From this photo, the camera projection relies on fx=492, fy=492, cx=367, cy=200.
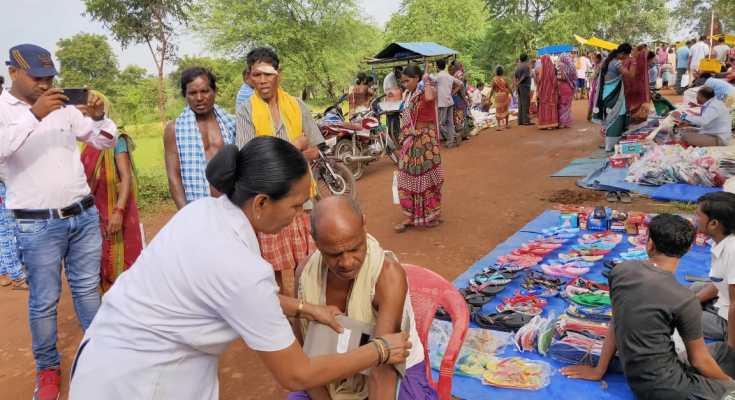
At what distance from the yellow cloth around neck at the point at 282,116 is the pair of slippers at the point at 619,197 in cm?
434

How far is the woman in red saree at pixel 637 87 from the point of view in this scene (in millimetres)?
7637

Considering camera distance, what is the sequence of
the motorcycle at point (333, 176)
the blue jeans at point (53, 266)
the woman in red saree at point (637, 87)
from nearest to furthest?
1. the blue jeans at point (53, 266)
2. the motorcycle at point (333, 176)
3. the woman in red saree at point (637, 87)

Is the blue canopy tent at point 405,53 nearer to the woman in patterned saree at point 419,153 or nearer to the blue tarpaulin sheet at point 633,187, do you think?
the blue tarpaulin sheet at point 633,187

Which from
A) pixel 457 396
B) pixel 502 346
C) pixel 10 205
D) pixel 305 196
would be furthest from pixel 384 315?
pixel 10 205

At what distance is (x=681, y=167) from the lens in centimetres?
587

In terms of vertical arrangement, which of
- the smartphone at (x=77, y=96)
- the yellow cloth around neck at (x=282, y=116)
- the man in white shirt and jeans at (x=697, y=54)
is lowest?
the yellow cloth around neck at (x=282, y=116)

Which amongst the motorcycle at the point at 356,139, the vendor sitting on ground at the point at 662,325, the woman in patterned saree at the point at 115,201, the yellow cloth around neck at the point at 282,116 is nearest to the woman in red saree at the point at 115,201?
the woman in patterned saree at the point at 115,201

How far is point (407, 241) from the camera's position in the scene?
5.29 metres

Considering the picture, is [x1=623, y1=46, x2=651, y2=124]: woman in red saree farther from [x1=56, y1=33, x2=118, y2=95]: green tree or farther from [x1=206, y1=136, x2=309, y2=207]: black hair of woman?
[x1=56, y1=33, x2=118, y2=95]: green tree

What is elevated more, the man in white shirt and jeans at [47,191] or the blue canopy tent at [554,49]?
the blue canopy tent at [554,49]

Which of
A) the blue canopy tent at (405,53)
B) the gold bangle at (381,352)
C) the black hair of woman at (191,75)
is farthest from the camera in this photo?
the blue canopy tent at (405,53)

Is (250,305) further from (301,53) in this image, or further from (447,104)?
(301,53)

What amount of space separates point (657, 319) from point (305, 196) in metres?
1.68

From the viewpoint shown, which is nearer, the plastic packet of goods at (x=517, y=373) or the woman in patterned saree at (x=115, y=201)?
the plastic packet of goods at (x=517, y=373)
